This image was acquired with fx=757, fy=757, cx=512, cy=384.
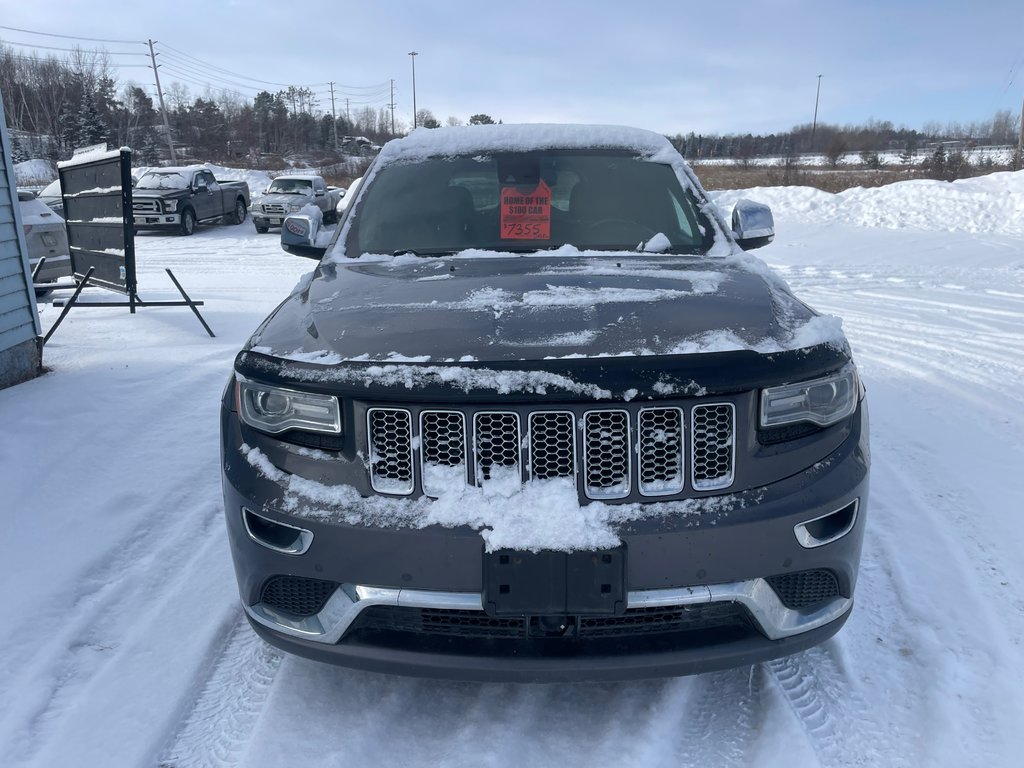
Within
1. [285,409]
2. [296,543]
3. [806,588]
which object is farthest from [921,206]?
[296,543]

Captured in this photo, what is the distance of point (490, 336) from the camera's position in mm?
2039

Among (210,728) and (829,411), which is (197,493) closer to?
(210,728)

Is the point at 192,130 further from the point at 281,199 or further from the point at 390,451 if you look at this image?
the point at 390,451

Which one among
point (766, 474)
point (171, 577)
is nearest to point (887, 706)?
point (766, 474)

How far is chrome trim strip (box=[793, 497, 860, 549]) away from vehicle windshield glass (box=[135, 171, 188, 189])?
20552mm

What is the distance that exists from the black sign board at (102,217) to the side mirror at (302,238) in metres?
4.14

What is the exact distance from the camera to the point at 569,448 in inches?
75.6

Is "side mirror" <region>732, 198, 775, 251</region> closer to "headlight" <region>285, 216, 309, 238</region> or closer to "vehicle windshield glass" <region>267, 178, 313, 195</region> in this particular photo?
"headlight" <region>285, 216, 309, 238</region>

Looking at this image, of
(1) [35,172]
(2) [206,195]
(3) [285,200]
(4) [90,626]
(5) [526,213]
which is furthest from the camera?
(1) [35,172]

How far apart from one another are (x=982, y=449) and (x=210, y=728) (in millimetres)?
4217

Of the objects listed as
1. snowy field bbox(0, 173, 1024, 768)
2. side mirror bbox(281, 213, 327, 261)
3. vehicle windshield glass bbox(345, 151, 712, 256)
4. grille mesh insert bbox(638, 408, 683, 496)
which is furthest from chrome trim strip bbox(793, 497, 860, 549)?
side mirror bbox(281, 213, 327, 261)

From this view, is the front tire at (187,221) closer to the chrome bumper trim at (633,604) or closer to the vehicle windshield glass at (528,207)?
the vehicle windshield glass at (528,207)

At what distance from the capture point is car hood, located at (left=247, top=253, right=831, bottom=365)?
2.00 m

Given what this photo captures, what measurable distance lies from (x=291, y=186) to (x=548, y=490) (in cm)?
2067
